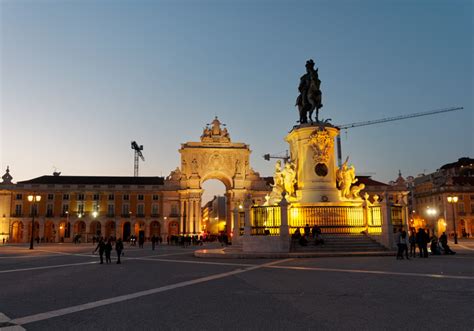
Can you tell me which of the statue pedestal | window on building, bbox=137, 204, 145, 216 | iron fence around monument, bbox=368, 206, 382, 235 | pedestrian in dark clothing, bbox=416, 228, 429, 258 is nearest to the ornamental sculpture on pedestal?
the statue pedestal

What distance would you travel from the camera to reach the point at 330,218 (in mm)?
19344

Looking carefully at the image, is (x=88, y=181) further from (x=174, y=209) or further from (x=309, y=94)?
(x=309, y=94)

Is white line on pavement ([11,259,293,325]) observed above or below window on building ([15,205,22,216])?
below

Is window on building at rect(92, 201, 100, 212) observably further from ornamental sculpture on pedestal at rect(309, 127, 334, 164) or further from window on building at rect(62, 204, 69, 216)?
ornamental sculpture on pedestal at rect(309, 127, 334, 164)

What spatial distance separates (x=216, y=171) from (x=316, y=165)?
5323 cm

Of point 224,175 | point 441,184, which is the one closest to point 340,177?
point 224,175

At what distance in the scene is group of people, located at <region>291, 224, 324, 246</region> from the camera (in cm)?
1809

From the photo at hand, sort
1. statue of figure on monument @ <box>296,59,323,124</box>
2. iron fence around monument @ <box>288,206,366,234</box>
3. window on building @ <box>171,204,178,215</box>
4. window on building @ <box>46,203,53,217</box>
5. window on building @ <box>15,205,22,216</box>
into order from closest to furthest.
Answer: iron fence around monument @ <box>288,206,366,234</box> < statue of figure on monument @ <box>296,59,323,124</box> < window on building @ <box>15,205,22,216</box> < window on building @ <box>46,203,53,217</box> < window on building @ <box>171,204,178,215</box>

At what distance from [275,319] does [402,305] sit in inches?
87.7

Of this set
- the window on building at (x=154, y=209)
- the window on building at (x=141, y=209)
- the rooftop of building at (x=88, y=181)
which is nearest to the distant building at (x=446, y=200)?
the window on building at (x=154, y=209)

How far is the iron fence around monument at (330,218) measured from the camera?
760 inches

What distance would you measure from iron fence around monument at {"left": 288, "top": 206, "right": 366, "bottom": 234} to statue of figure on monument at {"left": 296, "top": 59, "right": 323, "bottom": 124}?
15.4ft

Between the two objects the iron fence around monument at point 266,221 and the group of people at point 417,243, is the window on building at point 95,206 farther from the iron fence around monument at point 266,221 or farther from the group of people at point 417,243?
the group of people at point 417,243

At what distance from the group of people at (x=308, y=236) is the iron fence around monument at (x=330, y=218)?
1.35ft
